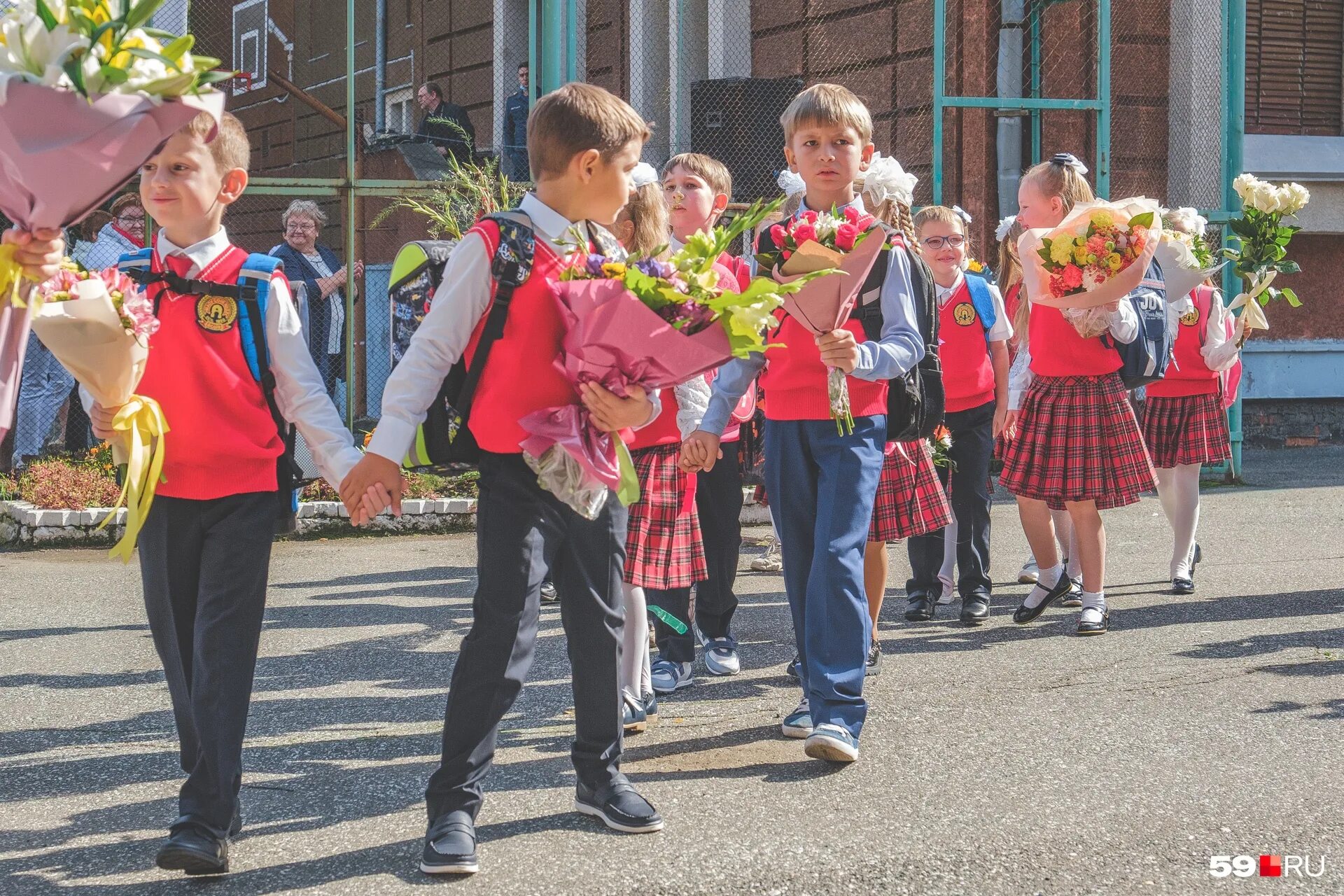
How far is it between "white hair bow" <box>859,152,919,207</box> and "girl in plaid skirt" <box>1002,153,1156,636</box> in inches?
73.2

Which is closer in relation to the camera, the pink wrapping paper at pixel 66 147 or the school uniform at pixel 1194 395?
the pink wrapping paper at pixel 66 147

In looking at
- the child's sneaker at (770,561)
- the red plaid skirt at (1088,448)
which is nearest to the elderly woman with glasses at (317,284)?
the child's sneaker at (770,561)

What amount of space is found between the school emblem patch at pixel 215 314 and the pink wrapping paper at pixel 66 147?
47 centimetres

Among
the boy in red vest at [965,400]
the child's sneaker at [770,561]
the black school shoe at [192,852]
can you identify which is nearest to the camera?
the black school shoe at [192,852]

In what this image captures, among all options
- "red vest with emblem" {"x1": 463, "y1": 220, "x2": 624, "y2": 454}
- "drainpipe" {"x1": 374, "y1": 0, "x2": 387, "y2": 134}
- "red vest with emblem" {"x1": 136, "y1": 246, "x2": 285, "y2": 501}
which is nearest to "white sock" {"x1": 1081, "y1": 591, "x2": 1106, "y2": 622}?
"red vest with emblem" {"x1": 463, "y1": 220, "x2": 624, "y2": 454}

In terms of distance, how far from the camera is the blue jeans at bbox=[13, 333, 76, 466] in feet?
33.3

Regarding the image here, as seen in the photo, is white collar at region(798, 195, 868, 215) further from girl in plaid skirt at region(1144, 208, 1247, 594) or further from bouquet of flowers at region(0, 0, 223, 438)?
girl in plaid skirt at region(1144, 208, 1247, 594)

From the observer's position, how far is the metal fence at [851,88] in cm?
1127

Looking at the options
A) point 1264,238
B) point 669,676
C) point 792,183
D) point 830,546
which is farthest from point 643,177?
point 1264,238

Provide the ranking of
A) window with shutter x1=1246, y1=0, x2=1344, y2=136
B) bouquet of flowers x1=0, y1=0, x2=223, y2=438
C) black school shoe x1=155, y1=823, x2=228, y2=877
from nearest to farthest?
bouquet of flowers x1=0, y1=0, x2=223, y2=438, black school shoe x1=155, y1=823, x2=228, y2=877, window with shutter x1=1246, y1=0, x2=1344, y2=136

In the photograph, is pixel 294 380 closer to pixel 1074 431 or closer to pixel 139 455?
pixel 139 455

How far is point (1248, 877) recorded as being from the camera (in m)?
3.52

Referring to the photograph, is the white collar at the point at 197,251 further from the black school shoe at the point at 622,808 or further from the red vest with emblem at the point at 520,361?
the black school shoe at the point at 622,808

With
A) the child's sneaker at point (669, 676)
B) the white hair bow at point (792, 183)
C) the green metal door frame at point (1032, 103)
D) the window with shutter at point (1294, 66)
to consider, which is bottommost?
the child's sneaker at point (669, 676)
